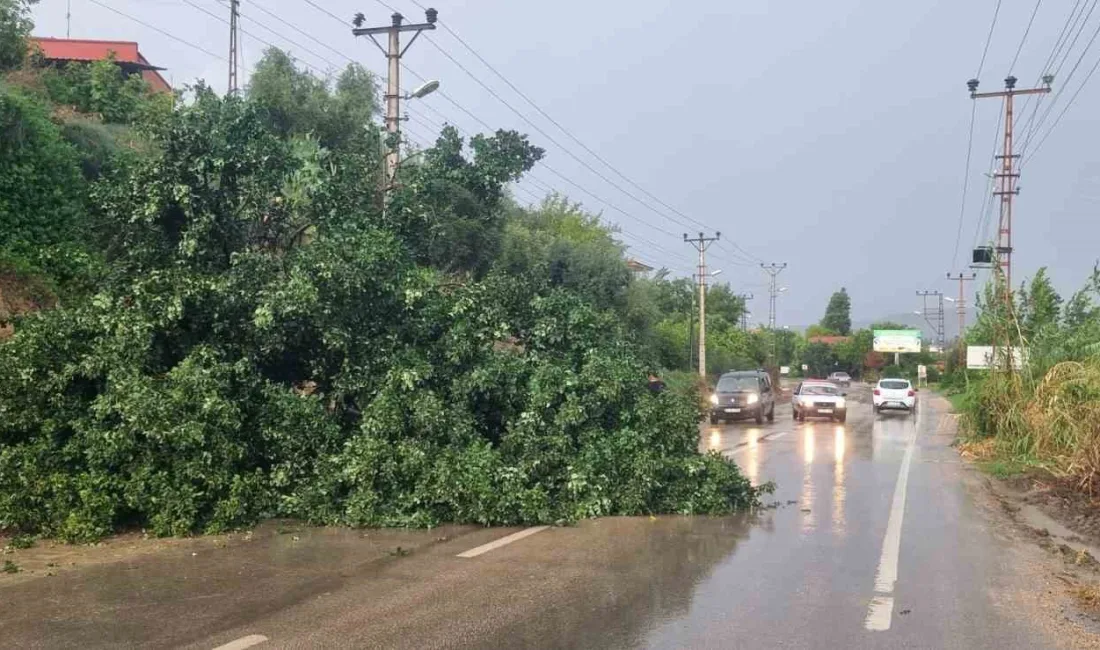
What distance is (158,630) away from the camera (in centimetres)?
682

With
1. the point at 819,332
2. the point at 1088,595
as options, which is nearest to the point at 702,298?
the point at 1088,595

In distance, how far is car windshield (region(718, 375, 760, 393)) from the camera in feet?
111

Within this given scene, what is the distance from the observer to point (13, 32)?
2383 centimetres

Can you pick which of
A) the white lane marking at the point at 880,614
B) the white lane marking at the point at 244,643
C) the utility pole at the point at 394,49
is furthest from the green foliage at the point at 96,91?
the white lane marking at the point at 880,614

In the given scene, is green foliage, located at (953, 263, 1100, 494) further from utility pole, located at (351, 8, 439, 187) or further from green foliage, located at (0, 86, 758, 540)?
utility pole, located at (351, 8, 439, 187)

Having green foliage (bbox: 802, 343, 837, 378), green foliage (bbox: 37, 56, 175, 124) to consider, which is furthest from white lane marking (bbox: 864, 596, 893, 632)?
green foliage (bbox: 802, 343, 837, 378)

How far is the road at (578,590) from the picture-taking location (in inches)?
264

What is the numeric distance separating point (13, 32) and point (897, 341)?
98947 mm

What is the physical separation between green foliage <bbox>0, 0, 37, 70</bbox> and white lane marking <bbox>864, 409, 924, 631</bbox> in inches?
877

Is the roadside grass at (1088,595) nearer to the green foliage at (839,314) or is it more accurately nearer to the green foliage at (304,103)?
the green foliage at (304,103)

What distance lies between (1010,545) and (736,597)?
4275mm

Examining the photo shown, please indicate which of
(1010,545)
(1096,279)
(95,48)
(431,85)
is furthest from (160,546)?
(95,48)

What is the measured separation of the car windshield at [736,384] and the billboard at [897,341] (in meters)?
78.8

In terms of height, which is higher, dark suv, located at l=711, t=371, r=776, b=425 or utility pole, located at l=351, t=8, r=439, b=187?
utility pole, located at l=351, t=8, r=439, b=187
